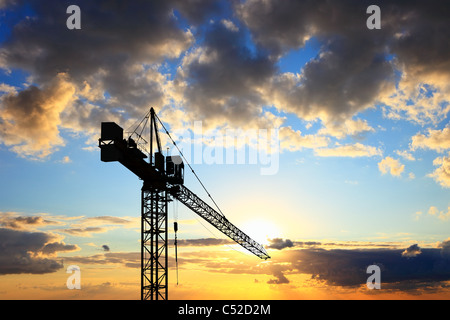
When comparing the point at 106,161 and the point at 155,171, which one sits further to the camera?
the point at 155,171
